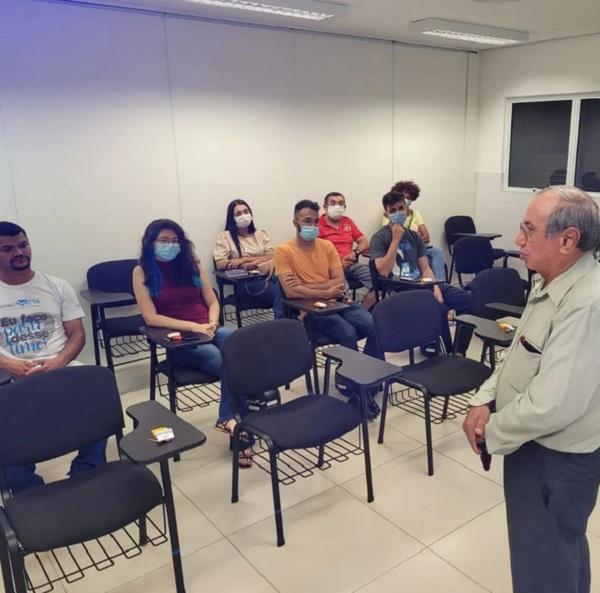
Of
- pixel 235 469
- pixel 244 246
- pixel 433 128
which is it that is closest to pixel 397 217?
pixel 244 246

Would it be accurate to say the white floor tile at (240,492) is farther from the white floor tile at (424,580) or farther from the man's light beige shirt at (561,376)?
the man's light beige shirt at (561,376)

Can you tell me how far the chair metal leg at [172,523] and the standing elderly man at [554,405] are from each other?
1.02 metres

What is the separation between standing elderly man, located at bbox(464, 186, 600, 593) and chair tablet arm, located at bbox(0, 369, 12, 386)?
1.90 m

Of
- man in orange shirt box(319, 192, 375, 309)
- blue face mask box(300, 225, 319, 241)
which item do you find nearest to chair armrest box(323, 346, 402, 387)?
blue face mask box(300, 225, 319, 241)

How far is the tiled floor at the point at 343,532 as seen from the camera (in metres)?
2.00

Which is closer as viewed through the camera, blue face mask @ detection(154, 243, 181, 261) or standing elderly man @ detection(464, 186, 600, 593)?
standing elderly man @ detection(464, 186, 600, 593)

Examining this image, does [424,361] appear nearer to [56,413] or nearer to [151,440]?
[151,440]

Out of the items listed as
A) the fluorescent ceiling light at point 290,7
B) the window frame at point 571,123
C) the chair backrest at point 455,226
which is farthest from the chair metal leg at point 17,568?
the window frame at point 571,123

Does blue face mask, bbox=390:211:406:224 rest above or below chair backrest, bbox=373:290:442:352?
above

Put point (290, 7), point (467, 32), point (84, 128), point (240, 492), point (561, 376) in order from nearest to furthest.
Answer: point (561, 376)
point (240, 492)
point (290, 7)
point (84, 128)
point (467, 32)

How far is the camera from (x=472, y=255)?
17.1ft

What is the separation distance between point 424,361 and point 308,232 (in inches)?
44.6

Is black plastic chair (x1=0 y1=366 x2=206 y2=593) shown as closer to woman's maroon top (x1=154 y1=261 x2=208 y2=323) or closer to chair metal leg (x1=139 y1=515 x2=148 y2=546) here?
chair metal leg (x1=139 y1=515 x2=148 y2=546)

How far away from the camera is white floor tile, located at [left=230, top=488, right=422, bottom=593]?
2008mm
